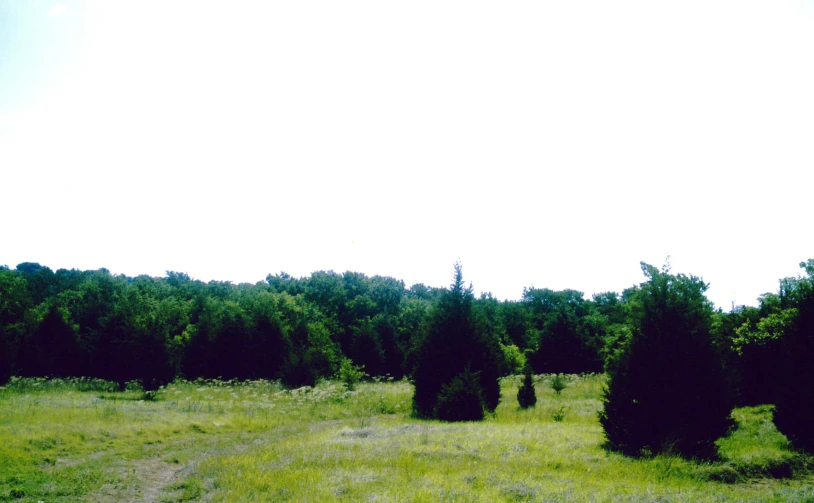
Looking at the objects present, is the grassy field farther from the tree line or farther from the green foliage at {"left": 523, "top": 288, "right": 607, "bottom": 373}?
the green foliage at {"left": 523, "top": 288, "right": 607, "bottom": 373}

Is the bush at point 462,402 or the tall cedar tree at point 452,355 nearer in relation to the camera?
the bush at point 462,402

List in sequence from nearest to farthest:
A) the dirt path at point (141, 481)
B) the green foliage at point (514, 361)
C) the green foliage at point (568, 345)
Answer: the dirt path at point (141, 481) < the green foliage at point (514, 361) < the green foliage at point (568, 345)

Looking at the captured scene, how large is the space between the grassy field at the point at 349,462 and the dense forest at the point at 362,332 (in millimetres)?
2730

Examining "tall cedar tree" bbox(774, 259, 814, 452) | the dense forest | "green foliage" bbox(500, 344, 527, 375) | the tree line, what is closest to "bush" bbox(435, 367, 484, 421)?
the dense forest

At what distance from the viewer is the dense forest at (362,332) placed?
42.8ft

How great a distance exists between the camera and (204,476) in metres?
10.4

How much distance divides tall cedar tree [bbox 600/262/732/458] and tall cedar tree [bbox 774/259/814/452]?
80.1 inches

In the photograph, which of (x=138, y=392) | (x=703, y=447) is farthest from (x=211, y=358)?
(x=703, y=447)

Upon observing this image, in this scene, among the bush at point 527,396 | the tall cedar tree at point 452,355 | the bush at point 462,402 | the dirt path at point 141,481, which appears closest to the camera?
the dirt path at point 141,481

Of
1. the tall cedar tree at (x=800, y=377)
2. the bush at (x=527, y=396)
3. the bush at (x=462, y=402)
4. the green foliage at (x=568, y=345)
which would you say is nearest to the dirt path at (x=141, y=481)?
the bush at (x=462, y=402)

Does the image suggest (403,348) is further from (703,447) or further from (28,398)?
(703,447)

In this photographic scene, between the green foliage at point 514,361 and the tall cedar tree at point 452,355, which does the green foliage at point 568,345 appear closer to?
the green foliage at point 514,361

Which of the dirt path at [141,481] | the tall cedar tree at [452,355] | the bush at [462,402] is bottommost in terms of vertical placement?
the dirt path at [141,481]

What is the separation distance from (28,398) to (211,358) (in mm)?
23158
